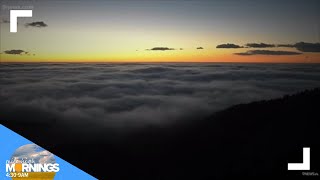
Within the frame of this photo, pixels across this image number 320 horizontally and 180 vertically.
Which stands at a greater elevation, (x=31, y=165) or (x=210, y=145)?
(x=210, y=145)

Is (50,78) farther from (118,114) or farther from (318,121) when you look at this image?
(318,121)

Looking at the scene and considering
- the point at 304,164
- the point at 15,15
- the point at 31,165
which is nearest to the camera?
the point at 304,164

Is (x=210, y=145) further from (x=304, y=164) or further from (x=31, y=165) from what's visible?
(x=31, y=165)

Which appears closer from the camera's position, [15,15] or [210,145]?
[210,145]

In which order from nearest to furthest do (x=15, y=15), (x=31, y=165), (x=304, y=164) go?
(x=304, y=164)
(x=31, y=165)
(x=15, y=15)

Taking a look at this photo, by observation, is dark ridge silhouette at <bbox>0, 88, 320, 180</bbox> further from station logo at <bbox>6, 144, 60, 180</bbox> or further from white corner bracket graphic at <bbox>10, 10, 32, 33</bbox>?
white corner bracket graphic at <bbox>10, 10, 32, 33</bbox>

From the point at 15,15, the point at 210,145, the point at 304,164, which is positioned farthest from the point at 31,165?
the point at 304,164

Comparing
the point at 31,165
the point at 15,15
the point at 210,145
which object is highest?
the point at 15,15

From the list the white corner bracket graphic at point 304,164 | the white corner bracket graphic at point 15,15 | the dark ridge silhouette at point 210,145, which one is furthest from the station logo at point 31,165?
the white corner bracket graphic at point 304,164
